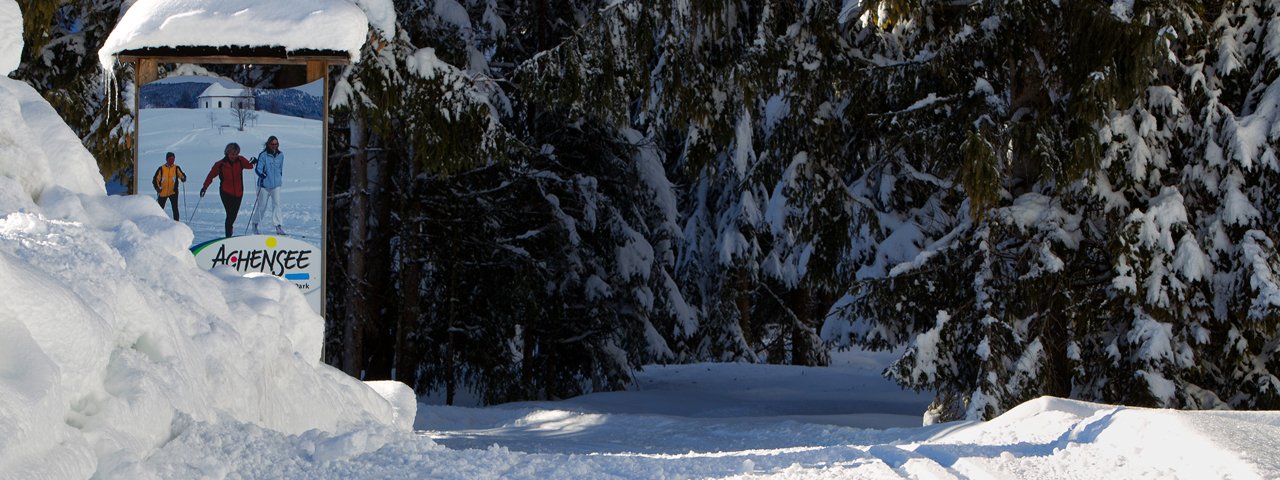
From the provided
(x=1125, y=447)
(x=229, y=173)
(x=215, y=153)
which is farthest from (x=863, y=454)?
(x=215, y=153)

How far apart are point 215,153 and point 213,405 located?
356 cm

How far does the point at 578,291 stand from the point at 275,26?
10.4 metres

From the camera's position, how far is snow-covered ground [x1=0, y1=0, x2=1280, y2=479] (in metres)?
3.97

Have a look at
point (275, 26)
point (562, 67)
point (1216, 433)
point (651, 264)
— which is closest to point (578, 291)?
point (651, 264)

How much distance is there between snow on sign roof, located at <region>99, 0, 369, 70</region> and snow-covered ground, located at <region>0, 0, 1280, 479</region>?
1456 mm

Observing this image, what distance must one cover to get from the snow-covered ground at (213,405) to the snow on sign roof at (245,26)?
1.46 m

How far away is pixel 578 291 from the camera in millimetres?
17891

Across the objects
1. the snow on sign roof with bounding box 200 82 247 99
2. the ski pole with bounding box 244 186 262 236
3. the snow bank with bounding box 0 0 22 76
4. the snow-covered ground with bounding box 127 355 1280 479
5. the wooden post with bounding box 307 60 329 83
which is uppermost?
the wooden post with bounding box 307 60 329 83

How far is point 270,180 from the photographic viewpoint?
26.3 feet

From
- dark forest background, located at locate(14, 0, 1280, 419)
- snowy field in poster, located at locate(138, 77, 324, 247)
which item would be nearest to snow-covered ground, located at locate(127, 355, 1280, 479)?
snowy field in poster, located at locate(138, 77, 324, 247)

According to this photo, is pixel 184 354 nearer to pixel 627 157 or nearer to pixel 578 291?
pixel 578 291

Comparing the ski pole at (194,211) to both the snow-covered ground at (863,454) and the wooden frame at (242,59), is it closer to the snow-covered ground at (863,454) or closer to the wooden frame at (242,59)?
the wooden frame at (242,59)

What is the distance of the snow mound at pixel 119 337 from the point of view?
3.84 metres

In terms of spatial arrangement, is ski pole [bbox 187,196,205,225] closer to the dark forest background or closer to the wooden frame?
the wooden frame
